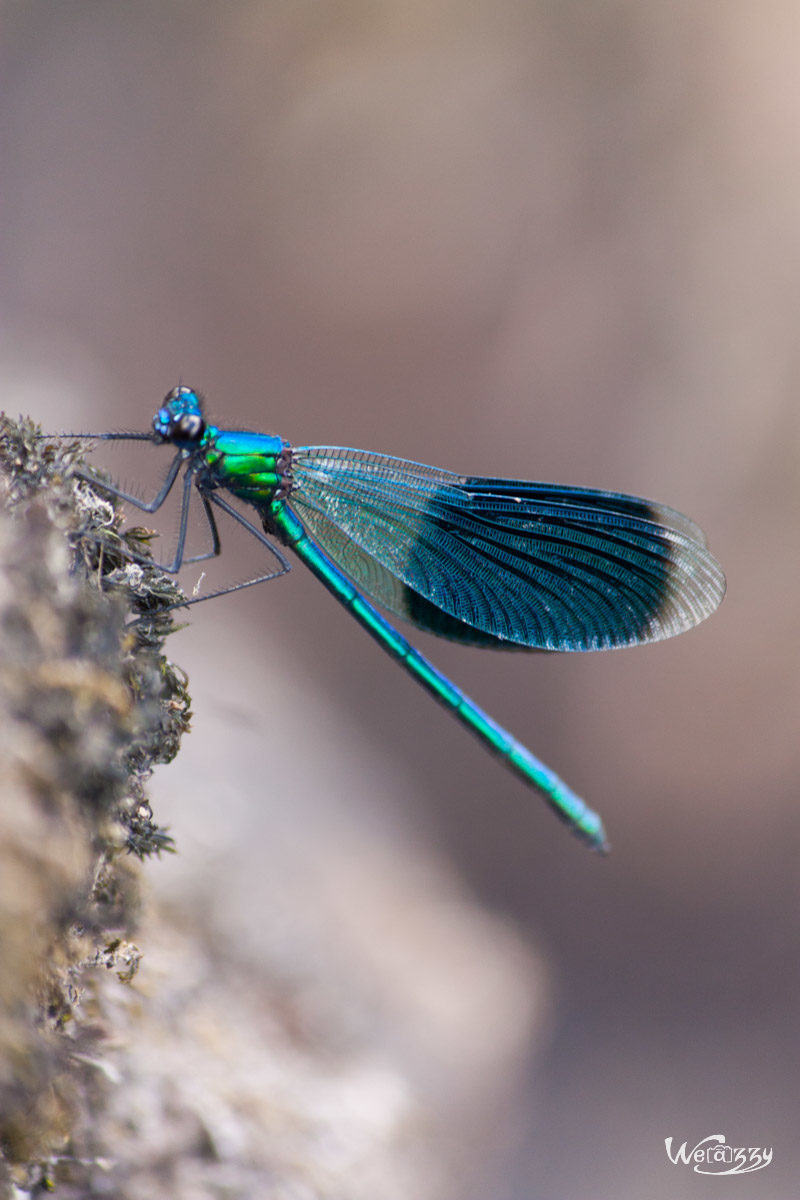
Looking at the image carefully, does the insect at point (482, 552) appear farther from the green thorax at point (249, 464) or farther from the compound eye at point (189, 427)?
the compound eye at point (189, 427)

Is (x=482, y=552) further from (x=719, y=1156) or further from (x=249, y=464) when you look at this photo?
(x=719, y=1156)

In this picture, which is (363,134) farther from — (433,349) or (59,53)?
(59,53)

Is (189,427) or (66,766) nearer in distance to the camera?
(66,766)

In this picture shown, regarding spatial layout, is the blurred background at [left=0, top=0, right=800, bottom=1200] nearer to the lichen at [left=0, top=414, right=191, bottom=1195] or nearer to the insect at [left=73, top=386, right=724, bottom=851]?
the insect at [left=73, top=386, right=724, bottom=851]

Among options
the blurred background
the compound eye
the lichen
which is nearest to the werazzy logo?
the blurred background

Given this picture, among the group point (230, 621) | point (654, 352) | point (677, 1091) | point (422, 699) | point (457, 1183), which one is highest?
point (654, 352)

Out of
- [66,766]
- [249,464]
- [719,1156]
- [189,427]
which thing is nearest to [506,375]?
[249,464]

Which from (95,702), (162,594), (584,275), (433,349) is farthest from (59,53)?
(95,702)
